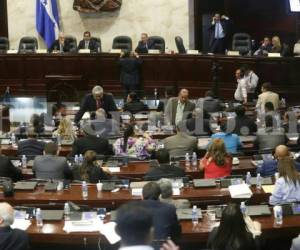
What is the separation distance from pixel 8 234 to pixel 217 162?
122 inches

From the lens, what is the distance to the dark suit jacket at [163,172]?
746cm

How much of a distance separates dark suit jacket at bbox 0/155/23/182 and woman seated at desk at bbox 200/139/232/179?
223cm

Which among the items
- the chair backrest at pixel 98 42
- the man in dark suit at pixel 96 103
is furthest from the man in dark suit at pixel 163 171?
the chair backrest at pixel 98 42

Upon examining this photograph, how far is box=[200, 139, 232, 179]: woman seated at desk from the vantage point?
26.3 feet

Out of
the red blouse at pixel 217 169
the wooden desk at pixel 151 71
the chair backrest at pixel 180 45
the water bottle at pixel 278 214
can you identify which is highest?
the chair backrest at pixel 180 45

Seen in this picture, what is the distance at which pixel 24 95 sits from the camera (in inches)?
677

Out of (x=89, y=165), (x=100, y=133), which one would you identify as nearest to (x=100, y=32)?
(x=100, y=133)

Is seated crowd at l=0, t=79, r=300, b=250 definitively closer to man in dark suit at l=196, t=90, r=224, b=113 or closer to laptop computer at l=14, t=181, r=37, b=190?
man in dark suit at l=196, t=90, r=224, b=113

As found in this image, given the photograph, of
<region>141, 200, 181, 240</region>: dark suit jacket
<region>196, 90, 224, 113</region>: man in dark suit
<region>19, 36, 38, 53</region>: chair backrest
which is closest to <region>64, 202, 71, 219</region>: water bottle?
<region>141, 200, 181, 240</region>: dark suit jacket

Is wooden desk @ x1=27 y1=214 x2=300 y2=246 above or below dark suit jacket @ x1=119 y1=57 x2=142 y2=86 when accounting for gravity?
below

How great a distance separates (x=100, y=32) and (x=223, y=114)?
7085 millimetres

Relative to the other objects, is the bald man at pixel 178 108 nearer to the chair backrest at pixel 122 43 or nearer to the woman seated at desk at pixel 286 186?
the woman seated at desk at pixel 286 186

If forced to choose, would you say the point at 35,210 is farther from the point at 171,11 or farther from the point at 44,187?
the point at 171,11

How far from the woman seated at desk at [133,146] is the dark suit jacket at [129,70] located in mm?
6358
